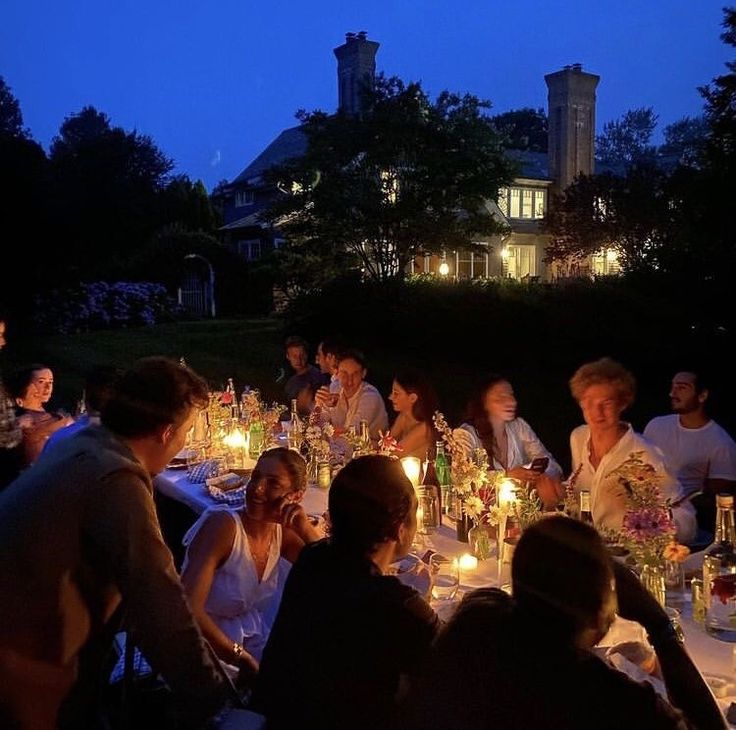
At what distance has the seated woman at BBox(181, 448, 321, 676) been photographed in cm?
274

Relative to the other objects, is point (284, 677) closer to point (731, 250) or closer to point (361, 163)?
point (731, 250)

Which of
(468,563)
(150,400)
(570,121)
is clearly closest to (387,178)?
(468,563)

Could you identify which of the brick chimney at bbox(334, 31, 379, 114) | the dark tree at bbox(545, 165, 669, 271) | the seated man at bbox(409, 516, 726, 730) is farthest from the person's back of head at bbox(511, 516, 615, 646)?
the brick chimney at bbox(334, 31, 379, 114)

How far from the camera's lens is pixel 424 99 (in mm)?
16656

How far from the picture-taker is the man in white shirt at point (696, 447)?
4.85 meters

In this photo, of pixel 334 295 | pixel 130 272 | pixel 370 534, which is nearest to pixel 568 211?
pixel 334 295

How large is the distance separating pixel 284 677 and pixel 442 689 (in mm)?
502

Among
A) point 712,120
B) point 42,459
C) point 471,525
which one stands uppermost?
point 712,120

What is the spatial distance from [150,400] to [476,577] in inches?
60.2

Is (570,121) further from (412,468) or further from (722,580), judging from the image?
(722,580)

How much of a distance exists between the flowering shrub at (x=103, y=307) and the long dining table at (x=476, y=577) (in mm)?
15696

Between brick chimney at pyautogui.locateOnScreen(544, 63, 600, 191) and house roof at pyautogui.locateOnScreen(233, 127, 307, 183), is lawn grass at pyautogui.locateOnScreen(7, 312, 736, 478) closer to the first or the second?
house roof at pyautogui.locateOnScreen(233, 127, 307, 183)

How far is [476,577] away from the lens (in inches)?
121

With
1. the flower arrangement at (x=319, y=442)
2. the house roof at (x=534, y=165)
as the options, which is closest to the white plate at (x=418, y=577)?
the flower arrangement at (x=319, y=442)
